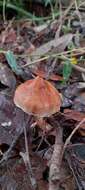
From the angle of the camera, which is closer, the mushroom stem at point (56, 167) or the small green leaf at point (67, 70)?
the mushroom stem at point (56, 167)

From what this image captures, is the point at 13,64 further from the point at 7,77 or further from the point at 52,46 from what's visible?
the point at 52,46

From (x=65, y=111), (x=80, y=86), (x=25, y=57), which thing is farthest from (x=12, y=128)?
(x=25, y=57)

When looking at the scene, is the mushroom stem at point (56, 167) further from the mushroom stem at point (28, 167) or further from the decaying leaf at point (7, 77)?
the decaying leaf at point (7, 77)

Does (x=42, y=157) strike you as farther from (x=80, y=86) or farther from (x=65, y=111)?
(x=80, y=86)

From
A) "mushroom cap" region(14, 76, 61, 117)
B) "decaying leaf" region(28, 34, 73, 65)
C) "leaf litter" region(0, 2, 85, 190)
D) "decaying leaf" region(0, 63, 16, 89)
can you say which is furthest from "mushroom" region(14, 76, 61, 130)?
"decaying leaf" region(28, 34, 73, 65)

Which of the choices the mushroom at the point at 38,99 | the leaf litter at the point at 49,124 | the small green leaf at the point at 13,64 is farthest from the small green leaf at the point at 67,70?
the mushroom at the point at 38,99

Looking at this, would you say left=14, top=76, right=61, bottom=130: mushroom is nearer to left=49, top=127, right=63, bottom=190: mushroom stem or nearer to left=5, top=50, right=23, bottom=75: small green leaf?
left=49, top=127, right=63, bottom=190: mushroom stem

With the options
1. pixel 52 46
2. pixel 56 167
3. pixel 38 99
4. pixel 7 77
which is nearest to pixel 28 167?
pixel 56 167

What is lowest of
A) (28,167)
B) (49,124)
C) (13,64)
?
(28,167)
